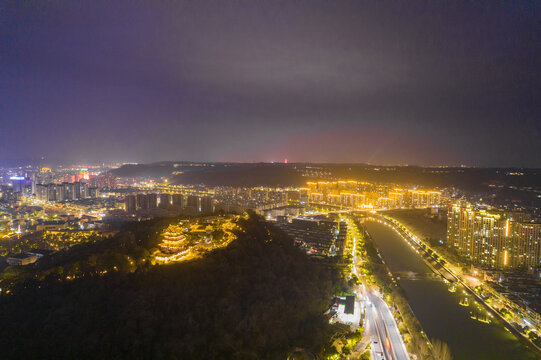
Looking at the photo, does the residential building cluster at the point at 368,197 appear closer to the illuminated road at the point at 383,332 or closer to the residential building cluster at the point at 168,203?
the residential building cluster at the point at 168,203

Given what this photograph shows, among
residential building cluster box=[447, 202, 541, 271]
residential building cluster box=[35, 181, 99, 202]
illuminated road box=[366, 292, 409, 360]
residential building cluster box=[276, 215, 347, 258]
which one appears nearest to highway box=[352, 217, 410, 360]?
illuminated road box=[366, 292, 409, 360]

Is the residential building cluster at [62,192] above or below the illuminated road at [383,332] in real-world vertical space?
above

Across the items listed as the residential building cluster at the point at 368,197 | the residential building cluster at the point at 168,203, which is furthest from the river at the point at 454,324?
the residential building cluster at the point at 368,197

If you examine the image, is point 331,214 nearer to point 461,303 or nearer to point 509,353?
point 461,303

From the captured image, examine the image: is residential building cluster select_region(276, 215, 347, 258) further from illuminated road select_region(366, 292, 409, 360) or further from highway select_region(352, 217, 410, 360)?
illuminated road select_region(366, 292, 409, 360)

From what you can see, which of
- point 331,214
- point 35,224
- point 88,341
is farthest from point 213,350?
point 331,214

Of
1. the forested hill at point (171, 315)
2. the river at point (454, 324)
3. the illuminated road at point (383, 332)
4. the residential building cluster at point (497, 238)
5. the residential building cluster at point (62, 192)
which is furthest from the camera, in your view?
the residential building cluster at point (62, 192)

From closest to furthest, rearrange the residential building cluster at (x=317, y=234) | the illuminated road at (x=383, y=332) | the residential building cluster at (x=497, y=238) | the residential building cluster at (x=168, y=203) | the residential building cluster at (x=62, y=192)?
the illuminated road at (x=383, y=332), the residential building cluster at (x=497, y=238), the residential building cluster at (x=317, y=234), the residential building cluster at (x=168, y=203), the residential building cluster at (x=62, y=192)

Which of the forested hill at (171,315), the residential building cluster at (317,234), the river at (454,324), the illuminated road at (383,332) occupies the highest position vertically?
the forested hill at (171,315)
